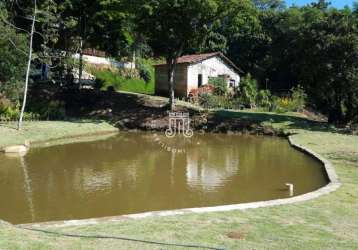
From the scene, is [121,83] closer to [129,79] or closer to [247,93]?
[129,79]

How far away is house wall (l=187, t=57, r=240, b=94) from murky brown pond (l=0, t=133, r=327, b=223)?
17437 millimetres

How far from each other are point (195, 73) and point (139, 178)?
Result: 2605 centimetres

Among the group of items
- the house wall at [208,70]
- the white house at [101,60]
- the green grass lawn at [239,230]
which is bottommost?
the green grass lawn at [239,230]

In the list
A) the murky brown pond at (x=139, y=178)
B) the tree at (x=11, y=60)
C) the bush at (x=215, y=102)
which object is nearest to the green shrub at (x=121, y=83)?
the bush at (x=215, y=102)

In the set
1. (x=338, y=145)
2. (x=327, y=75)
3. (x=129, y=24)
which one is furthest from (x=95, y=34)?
(x=338, y=145)

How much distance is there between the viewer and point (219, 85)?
129 ft

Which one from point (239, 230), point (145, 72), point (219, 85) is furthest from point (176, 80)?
point (239, 230)

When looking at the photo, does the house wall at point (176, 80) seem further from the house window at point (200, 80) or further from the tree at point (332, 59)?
the tree at point (332, 59)

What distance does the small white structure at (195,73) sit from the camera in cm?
3853

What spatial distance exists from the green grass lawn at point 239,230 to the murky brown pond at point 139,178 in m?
2.02

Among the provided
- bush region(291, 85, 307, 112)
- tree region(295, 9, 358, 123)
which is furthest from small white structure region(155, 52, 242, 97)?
tree region(295, 9, 358, 123)
